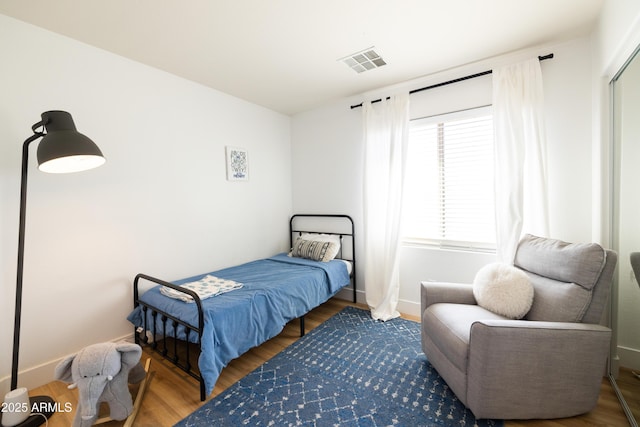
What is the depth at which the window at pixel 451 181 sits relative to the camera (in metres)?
2.70

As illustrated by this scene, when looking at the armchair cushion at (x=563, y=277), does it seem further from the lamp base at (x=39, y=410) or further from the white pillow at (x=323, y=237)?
the lamp base at (x=39, y=410)

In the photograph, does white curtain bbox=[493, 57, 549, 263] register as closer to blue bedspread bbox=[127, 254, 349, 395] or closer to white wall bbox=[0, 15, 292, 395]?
blue bedspread bbox=[127, 254, 349, 395]

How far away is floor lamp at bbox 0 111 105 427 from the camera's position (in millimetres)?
1530

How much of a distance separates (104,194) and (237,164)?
1396 mm

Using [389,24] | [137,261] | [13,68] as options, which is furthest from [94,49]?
[389,24]

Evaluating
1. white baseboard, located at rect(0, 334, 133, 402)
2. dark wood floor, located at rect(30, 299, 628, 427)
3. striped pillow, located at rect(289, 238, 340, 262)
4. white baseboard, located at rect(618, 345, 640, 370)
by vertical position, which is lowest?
dark wood floor, located at rect(30, 299, 628, 427)

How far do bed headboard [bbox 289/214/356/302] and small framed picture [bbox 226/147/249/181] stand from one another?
104 cm

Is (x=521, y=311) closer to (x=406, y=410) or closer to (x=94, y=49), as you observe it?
(x=406, y=410)

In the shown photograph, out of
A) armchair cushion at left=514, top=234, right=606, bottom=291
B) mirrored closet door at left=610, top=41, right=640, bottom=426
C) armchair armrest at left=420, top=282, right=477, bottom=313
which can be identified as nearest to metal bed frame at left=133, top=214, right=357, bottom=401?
Result: armchair armrest at left=420, top=282, right=477, bottom=313

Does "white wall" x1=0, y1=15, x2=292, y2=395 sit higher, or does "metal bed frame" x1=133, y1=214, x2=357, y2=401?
"white wall" x1=0, y1=15, x2=292, y2=395

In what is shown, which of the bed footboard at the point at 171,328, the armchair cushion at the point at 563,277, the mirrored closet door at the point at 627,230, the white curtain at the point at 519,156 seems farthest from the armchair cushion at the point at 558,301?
the bed footboard at the point at 171,328

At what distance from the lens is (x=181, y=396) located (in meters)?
1.86

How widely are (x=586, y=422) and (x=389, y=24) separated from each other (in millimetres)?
2811

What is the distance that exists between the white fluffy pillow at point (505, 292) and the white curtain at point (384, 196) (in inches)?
42.6
